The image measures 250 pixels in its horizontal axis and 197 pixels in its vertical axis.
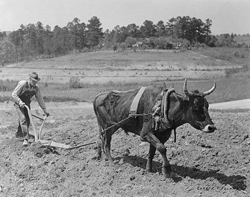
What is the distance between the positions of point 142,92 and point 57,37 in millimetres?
74180

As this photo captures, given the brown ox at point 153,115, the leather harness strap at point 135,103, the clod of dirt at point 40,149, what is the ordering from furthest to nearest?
the clod of dirt at point 40,149, the leather harness strap at point 135,103, the brown ox at point 153,115

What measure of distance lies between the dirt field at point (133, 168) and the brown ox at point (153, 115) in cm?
46

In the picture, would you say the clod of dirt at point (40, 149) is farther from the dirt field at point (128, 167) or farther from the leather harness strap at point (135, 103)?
the leather harness strap at point (135, 103)

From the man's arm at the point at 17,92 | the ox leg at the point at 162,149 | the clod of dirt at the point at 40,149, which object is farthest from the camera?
the man's arm at the point at 17,92

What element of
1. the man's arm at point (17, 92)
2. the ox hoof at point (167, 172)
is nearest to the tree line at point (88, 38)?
the man's arm at point (17, 92)

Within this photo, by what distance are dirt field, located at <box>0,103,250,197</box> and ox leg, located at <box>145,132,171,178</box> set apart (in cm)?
17

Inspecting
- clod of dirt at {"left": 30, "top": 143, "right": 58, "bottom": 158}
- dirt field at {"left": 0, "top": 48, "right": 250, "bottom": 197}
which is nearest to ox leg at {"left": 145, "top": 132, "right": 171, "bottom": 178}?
dirt field at {"left": 0, "top": 48, "right": 250, "bottom": 197}

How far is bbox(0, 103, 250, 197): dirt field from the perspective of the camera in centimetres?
662

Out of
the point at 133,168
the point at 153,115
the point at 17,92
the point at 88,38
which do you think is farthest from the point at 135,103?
the point at 88,38

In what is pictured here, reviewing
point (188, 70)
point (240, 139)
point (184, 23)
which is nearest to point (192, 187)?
point (240, 139)

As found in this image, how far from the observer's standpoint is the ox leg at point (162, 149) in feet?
22.6

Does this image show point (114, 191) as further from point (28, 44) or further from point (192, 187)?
point (28, 44)

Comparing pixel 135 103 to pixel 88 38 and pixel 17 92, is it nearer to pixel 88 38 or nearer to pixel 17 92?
pixel 17 92

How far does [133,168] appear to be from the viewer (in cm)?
783
